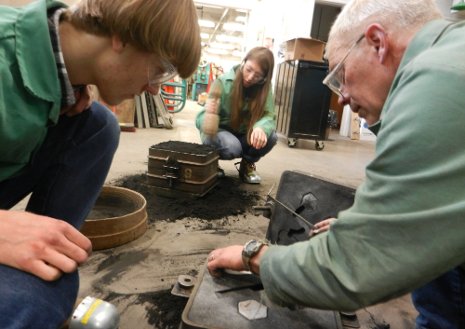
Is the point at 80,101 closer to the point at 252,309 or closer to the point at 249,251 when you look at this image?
the point at 249,251

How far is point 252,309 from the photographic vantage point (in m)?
0.95

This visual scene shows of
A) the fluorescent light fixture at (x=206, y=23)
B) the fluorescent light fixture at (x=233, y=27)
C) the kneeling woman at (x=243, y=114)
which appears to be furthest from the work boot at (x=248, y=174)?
the fluorescent light fixture at (x=206, y=23)

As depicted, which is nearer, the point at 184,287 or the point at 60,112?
the point at 60,112

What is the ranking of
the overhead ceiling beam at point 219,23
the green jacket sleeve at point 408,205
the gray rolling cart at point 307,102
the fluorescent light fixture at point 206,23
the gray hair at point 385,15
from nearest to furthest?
the green jacket sleeve at point 408,205
the gray hair at point 385,15
the gray rolling cart at point 307,102
the overhead ceiling beam at point 219,23
the fluorescent light fixture at point 206,23

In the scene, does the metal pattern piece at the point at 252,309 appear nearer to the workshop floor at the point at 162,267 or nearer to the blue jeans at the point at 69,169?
the workshop floor at the point at 162,267

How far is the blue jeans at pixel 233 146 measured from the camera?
2592 millimetres

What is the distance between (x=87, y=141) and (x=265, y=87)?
1.78 meters

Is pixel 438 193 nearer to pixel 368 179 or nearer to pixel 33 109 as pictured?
pixel 368 179

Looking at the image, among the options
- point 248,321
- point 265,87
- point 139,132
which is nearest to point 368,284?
point 248,321

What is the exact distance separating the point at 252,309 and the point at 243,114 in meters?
1.89

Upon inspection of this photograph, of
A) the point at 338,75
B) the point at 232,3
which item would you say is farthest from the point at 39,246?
the point at 232,3

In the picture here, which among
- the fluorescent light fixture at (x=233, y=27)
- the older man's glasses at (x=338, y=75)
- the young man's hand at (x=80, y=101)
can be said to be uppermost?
the fluorescent light fixture at (x=233, y=27)

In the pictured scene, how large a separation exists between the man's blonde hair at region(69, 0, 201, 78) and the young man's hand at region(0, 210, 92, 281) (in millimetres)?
427

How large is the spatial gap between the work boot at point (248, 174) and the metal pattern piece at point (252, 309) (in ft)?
5.62
